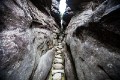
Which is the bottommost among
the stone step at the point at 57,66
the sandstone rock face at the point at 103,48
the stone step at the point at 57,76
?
the stone step at the point at 57,76

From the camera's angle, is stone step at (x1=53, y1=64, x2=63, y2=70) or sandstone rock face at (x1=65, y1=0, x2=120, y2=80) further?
stone step at (x1=53, y1=64, x2=63, y2=70)

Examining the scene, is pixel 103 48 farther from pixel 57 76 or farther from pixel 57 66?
pixel 57 66

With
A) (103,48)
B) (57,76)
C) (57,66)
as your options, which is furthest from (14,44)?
(57,66)

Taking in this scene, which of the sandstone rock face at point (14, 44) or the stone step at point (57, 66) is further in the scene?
the stone step at point (57, 66)

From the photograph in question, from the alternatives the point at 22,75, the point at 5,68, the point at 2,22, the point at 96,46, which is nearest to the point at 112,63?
the point at 96,46

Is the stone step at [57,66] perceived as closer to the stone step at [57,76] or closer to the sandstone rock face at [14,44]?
the stone step at [57,76]

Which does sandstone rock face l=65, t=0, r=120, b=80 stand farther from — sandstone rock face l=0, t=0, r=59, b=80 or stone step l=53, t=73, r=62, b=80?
sandstone rock face l=0, t=0, r=59, b=80

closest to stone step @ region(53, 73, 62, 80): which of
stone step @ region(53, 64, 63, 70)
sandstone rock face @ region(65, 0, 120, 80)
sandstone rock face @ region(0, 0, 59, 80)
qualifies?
stone step @ region(53, 64, 63, 70)

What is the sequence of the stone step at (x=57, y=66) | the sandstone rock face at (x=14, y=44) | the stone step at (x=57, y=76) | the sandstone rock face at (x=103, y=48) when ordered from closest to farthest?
the sandstone rock face at (x=14, y=44) → the sandstone rock face at (x=103, y=48) → the stone step at (x=57, y=76) → the stone step at (x=57, y=66)

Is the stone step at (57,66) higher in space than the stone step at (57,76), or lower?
higher

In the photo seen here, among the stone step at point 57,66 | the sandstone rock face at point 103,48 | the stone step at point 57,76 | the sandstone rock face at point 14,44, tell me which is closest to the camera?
the sandstone rock face at point 14,44

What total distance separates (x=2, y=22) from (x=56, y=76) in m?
3.96

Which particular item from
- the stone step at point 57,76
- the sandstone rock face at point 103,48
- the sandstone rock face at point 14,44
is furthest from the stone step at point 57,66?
the sandstone rock face at point 103,48

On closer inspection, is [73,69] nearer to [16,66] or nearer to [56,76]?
[56,76]
